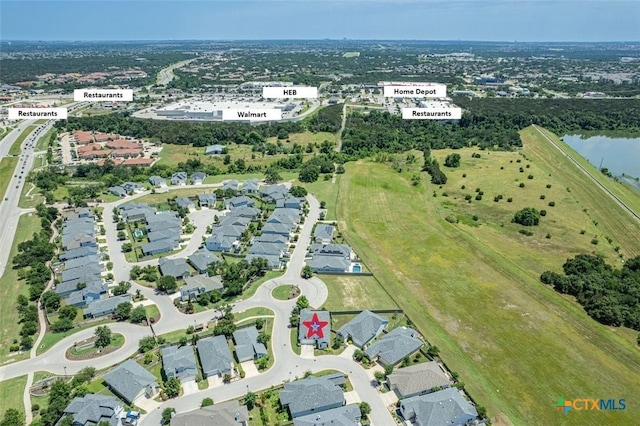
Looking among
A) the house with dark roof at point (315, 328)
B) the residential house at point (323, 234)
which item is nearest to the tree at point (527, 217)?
the residential house at point (323, 234)

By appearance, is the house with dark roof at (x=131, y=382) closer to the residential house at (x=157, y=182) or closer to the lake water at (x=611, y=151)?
the residential house at (x=157, y=182)

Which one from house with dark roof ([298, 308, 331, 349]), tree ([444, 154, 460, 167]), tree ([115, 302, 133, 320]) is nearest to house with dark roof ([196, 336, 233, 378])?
house with dark roof ([298, 308, 331, 349])

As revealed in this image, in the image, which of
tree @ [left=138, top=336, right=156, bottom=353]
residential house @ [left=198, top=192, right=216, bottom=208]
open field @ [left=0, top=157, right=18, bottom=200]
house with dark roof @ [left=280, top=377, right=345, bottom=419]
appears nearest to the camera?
house with dark roof @ [left=280, top=377, right=345, bottom=419]

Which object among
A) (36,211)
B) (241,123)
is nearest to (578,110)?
(241,123)

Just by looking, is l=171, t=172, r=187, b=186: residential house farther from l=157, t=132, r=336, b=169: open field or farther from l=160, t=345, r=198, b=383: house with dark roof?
l=160, t=345, r=198, b=383: house with dark roof

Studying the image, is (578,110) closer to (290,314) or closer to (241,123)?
(241,123)

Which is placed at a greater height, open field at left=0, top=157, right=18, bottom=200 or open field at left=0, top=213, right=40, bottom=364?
open field at left=0, top=157, right=18, bottom=200
